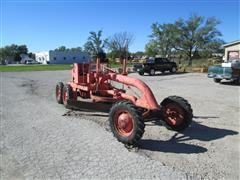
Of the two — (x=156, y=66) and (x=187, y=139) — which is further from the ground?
(x=156, y=66)

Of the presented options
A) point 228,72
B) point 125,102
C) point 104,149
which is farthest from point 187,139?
point 228,72

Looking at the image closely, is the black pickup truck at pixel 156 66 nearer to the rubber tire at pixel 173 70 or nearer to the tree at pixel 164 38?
the rubber tire at pixel 173 70

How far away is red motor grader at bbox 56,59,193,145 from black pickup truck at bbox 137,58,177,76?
18.5 metres

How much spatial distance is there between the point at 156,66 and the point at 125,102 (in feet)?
77.6

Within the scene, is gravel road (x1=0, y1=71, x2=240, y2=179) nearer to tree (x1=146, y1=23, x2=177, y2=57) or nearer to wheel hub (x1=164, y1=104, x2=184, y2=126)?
wheel hub (x1=164, y1=104, x2=184, y2=126)

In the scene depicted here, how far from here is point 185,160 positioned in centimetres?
531

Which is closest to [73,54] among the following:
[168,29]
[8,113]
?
[168,29]

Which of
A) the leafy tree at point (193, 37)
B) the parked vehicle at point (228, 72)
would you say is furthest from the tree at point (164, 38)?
the parked vehicle at point (228, 72)

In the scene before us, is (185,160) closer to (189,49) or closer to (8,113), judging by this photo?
(8,113)

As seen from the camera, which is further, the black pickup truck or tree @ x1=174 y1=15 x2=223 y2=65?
tree @ x1=174 y1=15 x2=223 y2=65

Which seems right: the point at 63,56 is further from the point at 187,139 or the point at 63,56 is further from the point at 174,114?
the point at 187,139

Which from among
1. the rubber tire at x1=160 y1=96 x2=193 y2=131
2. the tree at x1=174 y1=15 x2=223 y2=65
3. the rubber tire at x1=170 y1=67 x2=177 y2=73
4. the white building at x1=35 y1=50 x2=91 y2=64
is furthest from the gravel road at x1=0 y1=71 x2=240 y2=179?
the white building at x1=35 y1=50 x2=91 y2=64

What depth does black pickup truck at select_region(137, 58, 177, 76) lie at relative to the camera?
92.9 feet

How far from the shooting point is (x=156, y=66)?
29.5m
